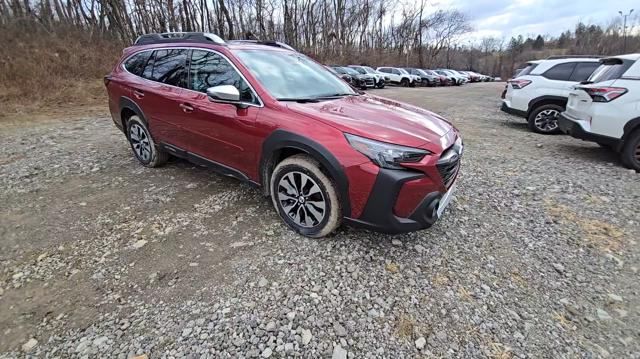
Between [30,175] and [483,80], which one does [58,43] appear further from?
[483,80]

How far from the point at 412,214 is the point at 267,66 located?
201cm

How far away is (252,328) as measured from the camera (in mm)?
2047

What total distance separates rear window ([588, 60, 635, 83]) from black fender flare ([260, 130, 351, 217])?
4.73m

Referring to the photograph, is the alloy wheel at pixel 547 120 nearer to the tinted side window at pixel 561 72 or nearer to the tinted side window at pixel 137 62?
the tinted side window at pixel 561 72

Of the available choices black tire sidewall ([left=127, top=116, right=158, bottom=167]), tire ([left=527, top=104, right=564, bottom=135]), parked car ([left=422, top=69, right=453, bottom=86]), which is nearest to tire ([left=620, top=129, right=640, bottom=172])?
tire ([left=527, top=104, right=564, bottom=135])

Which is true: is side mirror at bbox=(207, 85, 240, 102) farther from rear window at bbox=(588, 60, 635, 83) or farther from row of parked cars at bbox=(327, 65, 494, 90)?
row of parked cars at bbox=(327, 65, 494, 90)

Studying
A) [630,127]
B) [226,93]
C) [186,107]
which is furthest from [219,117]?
[630,127]

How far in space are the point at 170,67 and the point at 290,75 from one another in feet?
4.93

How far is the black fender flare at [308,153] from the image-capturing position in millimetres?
2516

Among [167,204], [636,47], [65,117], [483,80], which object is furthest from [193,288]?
[636,47]

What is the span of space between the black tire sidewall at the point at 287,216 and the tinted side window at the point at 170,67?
1.66 metres

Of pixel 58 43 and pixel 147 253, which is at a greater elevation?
pixel 58 43

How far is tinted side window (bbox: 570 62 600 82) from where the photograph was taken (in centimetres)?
695

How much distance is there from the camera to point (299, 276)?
2.50m
